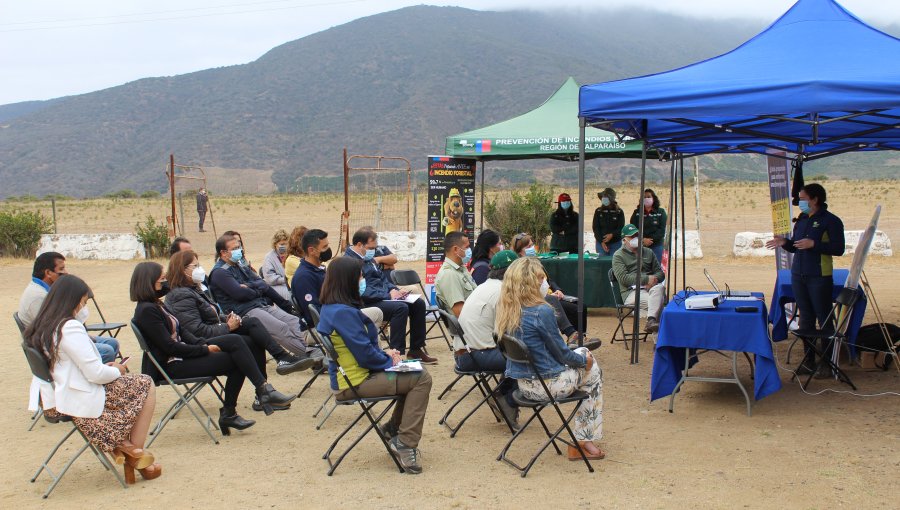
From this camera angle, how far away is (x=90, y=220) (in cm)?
3769

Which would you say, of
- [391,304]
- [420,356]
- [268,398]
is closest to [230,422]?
[268,398]

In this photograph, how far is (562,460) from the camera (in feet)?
17.4

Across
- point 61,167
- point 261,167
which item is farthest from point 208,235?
point 61,167

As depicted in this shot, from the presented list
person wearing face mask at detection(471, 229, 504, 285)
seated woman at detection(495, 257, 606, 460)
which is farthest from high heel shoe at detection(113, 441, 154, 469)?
person wearing face mask at detection(471, 229, 504, 285)

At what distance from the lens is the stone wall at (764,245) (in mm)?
17062

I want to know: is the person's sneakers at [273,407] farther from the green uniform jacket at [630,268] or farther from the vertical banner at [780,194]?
the vertical banner at [780,194]

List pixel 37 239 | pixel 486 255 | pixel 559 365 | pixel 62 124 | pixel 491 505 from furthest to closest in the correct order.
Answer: pixel 62 124, pixel 37 239, pixel 486 255, pixel 559 365, pixel 491 505

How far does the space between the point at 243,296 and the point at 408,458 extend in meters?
2.97

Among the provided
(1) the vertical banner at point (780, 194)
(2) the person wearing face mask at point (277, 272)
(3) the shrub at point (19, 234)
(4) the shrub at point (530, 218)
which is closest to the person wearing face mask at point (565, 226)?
(1) the vertical banner at point (780, 194)

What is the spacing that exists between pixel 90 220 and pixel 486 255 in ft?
111

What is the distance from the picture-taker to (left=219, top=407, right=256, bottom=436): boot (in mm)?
5977

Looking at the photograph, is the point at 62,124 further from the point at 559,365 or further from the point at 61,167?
the point at 559,365

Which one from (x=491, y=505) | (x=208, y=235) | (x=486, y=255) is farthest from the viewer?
(x=208, y=235)

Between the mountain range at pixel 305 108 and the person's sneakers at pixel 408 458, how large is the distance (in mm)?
88834
